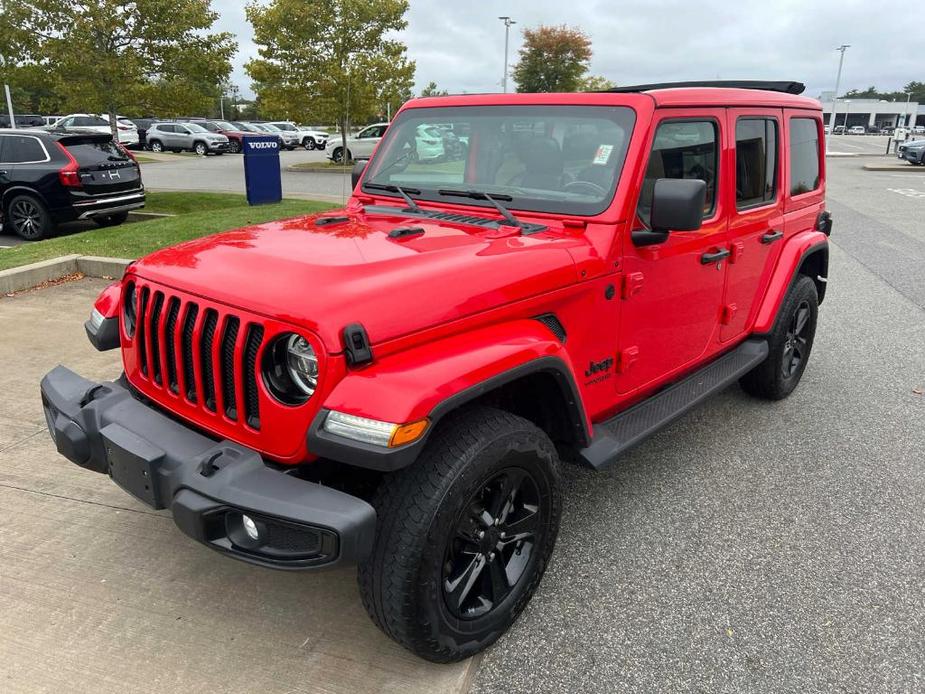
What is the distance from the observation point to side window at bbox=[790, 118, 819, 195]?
4402 mm

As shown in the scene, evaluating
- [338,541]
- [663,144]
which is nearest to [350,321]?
[338,541]

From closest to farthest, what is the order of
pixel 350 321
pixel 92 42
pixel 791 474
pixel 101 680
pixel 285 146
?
pixel 350 321 < pixel 101 680 < pixel 791 474 < pixel 92 42 < pixel 285 146

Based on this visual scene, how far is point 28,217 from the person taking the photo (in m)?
10.3

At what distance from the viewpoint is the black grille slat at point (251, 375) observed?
7.43 feet

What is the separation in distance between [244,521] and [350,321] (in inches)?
26.6

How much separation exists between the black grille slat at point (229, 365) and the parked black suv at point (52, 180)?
369 inches

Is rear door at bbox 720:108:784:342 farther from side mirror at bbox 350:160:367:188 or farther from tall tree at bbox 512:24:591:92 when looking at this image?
tall tree at bbox 512:24:591:92

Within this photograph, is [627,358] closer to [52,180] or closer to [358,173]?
[358,173]

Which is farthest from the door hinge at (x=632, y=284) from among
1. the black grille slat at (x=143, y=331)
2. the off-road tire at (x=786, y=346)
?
the black grille slat at (x=143, y=331)

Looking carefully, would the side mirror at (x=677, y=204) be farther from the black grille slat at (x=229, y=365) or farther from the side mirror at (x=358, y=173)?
the side mirror at (x=358, y=173)

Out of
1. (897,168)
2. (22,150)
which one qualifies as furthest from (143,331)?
(897,168)

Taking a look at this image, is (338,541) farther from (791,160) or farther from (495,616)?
(791,160)

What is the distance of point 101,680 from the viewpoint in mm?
2379

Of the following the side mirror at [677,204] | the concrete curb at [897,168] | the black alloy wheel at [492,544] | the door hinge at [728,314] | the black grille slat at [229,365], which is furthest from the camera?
the concrete curb at [897,168]
